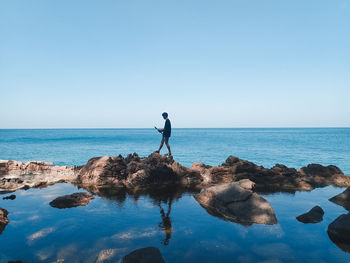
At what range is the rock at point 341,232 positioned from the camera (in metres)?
5.29

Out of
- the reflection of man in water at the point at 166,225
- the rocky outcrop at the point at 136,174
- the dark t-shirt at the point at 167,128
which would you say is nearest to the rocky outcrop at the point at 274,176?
the rocky outcrop at the point at 136,174

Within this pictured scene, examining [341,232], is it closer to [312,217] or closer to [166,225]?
[312,217]

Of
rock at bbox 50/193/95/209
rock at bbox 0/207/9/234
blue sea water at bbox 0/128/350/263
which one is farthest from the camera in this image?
rock at bbox 50/193/95/209

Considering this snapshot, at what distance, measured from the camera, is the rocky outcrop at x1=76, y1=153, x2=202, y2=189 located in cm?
1117

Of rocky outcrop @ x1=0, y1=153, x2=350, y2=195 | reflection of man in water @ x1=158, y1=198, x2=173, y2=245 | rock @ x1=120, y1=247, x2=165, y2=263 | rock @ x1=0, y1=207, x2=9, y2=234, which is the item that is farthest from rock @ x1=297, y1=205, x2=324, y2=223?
rock @ x1=0, y1=207, x2=9, y2=234

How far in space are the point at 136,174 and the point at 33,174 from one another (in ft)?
22.2

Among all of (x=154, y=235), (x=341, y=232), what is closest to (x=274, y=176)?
(x=341, y=232)

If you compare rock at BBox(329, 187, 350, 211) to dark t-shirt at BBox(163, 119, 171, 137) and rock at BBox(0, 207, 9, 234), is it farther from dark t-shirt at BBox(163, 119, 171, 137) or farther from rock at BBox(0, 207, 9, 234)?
rock at BBox(0, 207, 9, 234)

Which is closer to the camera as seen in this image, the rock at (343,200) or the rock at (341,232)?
the rock at (341,232)

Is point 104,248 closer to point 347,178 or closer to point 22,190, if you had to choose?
point 22,190

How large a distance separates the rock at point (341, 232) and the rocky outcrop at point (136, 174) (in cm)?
657

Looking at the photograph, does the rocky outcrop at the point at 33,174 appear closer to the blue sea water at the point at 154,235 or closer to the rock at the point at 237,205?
the blue sea water at the point at 154,235

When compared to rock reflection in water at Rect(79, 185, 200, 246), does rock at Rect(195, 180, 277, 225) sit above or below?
above

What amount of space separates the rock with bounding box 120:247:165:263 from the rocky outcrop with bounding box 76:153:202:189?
6.33 meters
